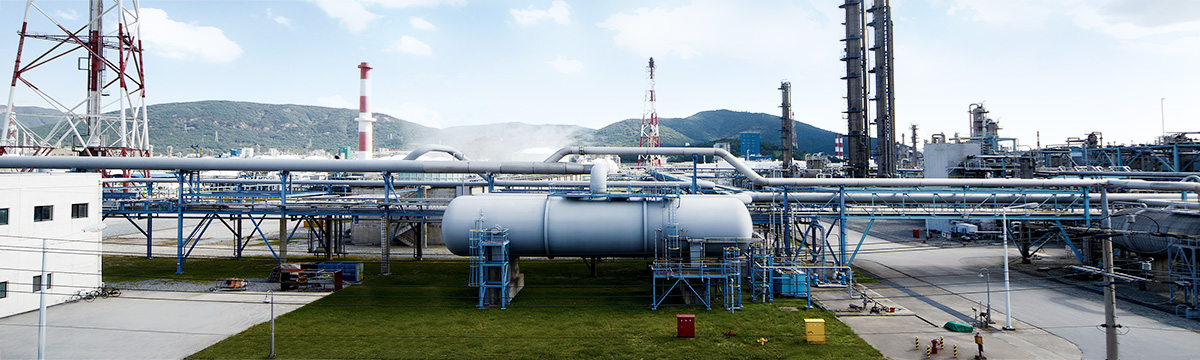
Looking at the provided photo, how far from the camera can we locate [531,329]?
750 inches

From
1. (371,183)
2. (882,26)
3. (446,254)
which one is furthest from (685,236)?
(882,26)

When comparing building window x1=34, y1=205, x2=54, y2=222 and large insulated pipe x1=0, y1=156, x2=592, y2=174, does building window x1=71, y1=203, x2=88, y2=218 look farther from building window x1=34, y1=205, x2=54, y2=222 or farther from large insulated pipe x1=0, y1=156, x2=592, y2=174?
large insulated pipe x1=0, y1=156, x2=592, y2=174

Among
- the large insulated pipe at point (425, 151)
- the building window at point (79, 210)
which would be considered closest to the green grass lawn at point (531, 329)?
the large insulated pipe at point (425, 151)

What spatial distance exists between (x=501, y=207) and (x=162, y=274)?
811 inches

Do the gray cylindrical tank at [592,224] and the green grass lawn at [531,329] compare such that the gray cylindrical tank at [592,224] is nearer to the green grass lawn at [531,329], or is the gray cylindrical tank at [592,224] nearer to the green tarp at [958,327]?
the green grass lawn at [531,329]

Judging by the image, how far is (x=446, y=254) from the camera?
120 feet

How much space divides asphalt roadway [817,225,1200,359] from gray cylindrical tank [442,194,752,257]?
18.9 feet

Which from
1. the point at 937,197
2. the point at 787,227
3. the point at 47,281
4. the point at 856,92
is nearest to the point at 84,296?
the point at 47,281

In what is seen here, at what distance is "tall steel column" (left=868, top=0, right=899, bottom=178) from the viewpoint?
47.9 m

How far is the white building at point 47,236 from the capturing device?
21.7m

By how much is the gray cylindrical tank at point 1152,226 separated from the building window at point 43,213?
44.0m

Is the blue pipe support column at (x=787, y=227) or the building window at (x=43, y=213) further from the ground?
the building window at (x=43, y=213)

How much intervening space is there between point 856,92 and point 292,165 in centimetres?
4142

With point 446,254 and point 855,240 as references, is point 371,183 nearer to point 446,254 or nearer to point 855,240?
point 446,254
